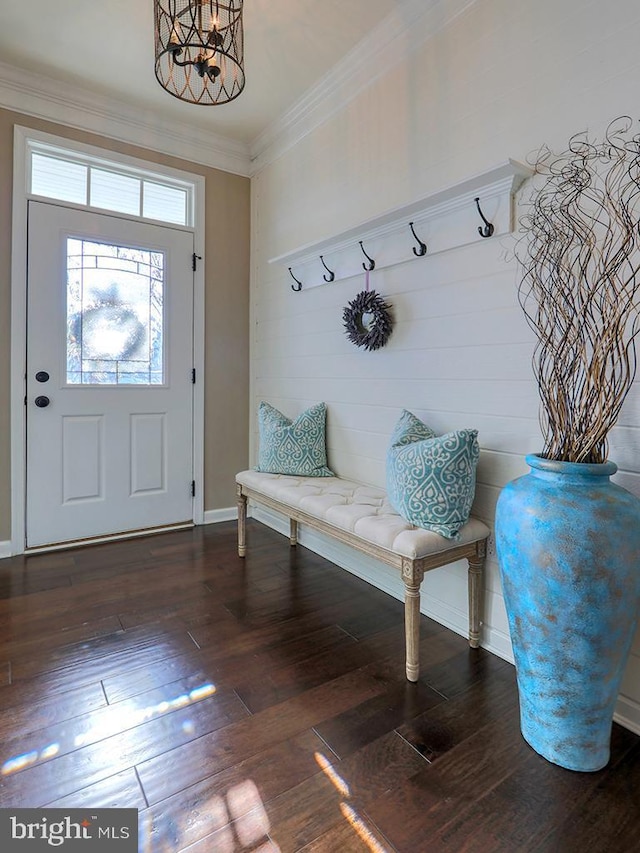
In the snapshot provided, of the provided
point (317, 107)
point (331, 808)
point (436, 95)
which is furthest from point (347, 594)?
point (317, 107)

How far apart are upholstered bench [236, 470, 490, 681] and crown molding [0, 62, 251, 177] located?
2.50 meters

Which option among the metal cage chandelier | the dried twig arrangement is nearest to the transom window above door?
the metal cage chandelier

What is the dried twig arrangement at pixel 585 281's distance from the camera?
137 centimetres

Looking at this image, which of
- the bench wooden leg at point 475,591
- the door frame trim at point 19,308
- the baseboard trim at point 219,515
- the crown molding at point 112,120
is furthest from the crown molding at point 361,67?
the baseboard trim at point 219,515

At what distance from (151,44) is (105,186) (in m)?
0.90

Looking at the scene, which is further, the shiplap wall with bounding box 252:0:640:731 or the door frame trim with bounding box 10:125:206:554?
the door frame trim with bounding box 10:125:206:554

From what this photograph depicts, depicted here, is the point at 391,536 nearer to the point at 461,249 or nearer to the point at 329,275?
the point at 461,249

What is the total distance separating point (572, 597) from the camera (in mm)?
1255

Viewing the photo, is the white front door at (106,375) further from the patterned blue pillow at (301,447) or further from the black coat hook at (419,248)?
the black coat hook at (419,248)

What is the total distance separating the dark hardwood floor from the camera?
1155mm

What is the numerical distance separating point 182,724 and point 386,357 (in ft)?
5.83

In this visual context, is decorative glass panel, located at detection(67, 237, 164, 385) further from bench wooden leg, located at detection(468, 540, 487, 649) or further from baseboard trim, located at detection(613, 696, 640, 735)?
baseboard trim, located at detection(613, 696, 640, 735)

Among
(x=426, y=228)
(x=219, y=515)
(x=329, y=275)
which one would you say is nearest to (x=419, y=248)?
(x=426, y=228)

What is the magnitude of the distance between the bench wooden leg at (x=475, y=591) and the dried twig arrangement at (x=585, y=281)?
1.88 ft
